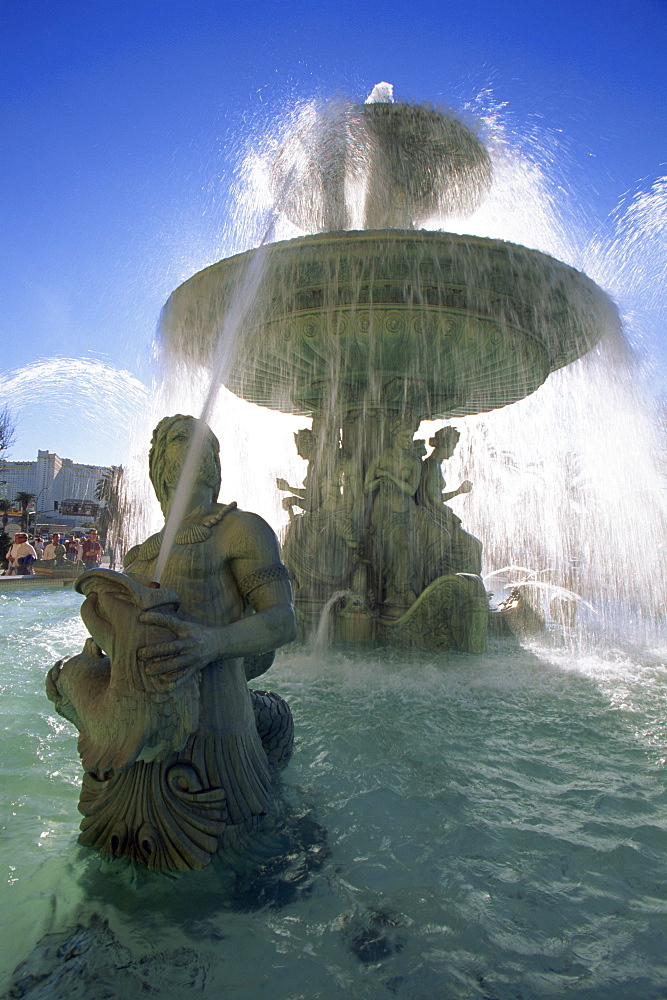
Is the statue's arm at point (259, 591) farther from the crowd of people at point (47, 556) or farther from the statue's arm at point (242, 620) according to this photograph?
the crowd of people at point (47, 556)

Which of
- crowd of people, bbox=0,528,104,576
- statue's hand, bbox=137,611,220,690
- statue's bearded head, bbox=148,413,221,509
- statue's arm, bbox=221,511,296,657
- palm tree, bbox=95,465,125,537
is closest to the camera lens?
statue's hand, bbox=137,611,220,690

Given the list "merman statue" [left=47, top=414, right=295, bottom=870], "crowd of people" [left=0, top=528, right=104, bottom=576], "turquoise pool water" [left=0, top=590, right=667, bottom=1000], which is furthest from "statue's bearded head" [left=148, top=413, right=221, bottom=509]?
"crowd of people" [left=0, top=528, right=104, bottom=576]

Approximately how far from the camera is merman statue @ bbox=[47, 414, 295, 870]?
2004 millimetres

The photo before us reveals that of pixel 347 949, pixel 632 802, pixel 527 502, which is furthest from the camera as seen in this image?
pixel 527 502

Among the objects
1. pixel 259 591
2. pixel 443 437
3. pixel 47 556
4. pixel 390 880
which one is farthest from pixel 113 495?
pixel 390 880

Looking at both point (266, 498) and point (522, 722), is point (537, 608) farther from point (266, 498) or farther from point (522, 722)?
point (266, 498)

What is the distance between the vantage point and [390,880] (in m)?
2.22

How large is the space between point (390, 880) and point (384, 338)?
15.5 feet

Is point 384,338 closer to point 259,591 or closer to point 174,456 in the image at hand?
point 174,456

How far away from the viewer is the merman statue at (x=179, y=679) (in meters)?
2.00

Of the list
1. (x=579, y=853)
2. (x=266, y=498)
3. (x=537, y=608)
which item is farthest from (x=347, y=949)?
(x=266, y=498)

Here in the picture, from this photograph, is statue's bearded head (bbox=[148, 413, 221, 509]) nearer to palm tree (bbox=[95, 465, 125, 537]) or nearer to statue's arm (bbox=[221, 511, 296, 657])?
statue's arm (bbox=[221, 511, 296, 657])

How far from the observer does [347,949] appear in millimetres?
1872

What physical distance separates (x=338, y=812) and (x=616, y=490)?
10.6 meters
